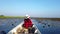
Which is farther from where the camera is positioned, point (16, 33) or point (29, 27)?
point (29, 27)

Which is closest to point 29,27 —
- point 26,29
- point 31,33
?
point 26,29

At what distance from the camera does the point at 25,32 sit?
1148 centimetres

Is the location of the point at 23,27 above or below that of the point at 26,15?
below

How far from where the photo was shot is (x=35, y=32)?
439 inches

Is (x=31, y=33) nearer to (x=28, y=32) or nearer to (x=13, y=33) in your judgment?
(x=28, y=32)

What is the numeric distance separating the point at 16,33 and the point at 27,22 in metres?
1.42

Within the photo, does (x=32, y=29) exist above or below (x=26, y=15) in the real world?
below

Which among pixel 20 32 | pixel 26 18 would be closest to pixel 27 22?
pixel 26 18

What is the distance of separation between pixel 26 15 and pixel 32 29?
4.10 feet

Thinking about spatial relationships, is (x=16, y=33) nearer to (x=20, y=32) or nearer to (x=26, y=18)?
(x=20, y=32)

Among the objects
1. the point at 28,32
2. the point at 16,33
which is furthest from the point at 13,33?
the point at 28,32

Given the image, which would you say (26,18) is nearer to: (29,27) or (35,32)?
(29,27)

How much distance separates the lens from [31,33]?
11.1 m

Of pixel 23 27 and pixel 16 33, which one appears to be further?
pixel 23 27
